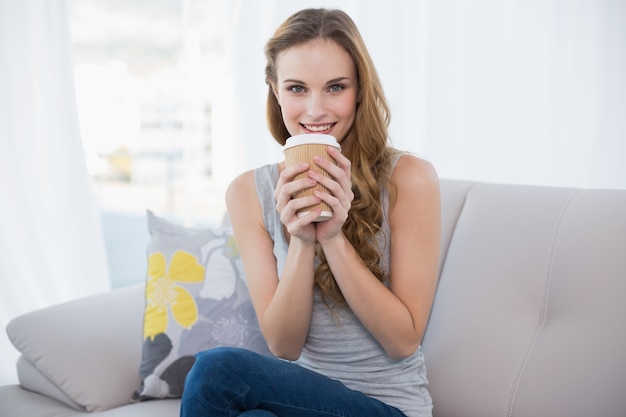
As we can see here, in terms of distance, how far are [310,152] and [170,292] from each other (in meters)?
0.84

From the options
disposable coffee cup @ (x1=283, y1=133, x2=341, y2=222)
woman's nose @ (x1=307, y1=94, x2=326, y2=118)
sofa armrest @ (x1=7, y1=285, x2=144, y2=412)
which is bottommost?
sofa armrest @ (x1=7, y1=285, x2=144, y2=412)

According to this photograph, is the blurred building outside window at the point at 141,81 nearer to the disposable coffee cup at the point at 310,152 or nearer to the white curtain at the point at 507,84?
the white curtain at the point at 507,84

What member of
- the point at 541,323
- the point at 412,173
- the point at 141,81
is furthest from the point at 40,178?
the point at 141,81

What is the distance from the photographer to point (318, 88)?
1.42 meters

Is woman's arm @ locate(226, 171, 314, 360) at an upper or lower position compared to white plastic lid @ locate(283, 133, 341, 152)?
lower

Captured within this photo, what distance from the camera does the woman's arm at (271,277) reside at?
138cm

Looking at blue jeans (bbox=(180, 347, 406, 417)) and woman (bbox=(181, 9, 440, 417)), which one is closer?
blue jeans (bbox=(180, 347, 406, 417))

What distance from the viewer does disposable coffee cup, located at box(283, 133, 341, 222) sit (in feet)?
3.69

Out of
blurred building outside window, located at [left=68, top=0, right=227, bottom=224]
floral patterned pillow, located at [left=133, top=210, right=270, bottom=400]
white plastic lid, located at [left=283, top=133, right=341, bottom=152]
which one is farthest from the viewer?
blurred building outside window, located at [left=68, top=0, right=227, bottom=224]

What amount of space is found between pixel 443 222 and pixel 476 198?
11 centimetres

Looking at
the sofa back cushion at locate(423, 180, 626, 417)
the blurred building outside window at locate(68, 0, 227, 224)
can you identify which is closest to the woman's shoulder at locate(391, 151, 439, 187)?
the sofa back cushion at locate(423, 180, 626, 417)

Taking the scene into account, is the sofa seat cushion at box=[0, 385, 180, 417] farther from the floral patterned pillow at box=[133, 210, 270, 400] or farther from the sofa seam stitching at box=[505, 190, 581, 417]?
the sofa seam stitching at box=[505, 190, 581, 417]

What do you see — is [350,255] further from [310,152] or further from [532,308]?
[532,308]

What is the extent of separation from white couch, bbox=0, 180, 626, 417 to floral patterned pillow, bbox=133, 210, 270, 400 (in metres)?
0.08
